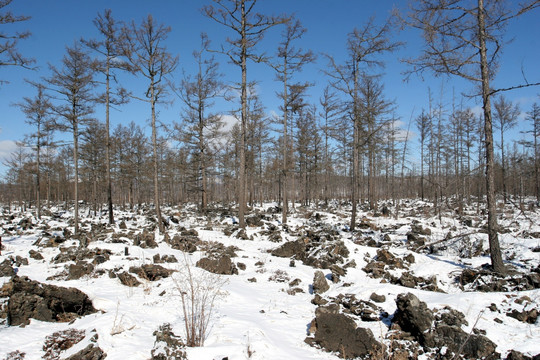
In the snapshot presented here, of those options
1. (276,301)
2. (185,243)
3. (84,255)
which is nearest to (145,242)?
(185,243)

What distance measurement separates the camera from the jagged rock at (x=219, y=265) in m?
7.90

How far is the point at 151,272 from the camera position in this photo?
7.27 m

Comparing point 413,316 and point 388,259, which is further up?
point 413,316

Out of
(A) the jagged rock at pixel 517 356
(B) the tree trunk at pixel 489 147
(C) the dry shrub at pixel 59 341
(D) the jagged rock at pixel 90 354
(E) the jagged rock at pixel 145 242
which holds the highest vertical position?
(B) the tree trunk at pixel 489 147

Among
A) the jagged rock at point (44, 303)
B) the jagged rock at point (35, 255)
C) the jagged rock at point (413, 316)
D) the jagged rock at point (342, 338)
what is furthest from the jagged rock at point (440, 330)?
the jagged rock at point (35, 255)

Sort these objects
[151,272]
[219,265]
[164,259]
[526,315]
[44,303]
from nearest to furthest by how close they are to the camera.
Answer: [526,315]
[44,303]
[151,272]
[219,265]
[164,259]

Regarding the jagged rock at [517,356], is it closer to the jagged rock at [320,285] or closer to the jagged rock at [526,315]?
the jagged rock at [526,315]

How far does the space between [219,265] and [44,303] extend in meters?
4.12

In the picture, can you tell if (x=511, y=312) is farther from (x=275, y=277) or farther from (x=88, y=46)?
(x=88, y=46)

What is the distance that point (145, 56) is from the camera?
13.4 metres

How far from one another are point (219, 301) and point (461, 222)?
1440 cm

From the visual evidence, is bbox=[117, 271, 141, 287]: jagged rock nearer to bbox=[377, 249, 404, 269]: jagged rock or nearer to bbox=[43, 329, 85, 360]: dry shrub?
bbox=[43, 329, 85, 360]: dry shrub

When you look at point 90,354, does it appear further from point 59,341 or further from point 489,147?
point 489,147

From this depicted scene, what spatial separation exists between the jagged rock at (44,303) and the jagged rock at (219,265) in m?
3.16
